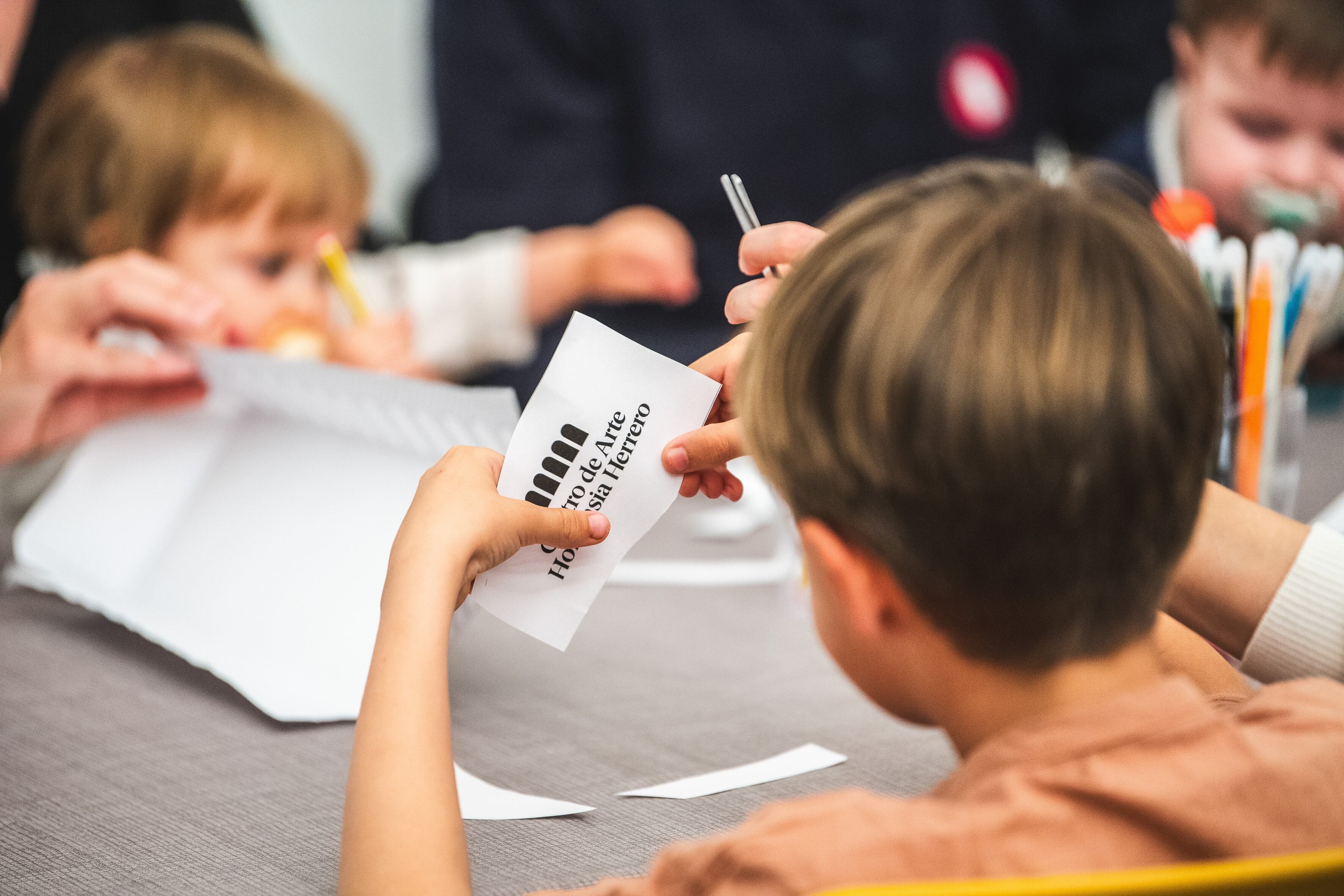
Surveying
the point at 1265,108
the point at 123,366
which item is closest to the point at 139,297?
the point at 123,366

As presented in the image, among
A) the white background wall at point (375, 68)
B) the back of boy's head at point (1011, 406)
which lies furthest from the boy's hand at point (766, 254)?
the white background wall at point (375, 68)

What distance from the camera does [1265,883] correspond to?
0.27 m

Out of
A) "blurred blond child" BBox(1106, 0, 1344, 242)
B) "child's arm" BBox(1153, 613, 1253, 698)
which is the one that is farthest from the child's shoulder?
"blurred blond child" BBox(1106, 0, 1344, 242)

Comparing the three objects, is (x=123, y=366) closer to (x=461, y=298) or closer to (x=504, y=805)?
(x=504, y=805)

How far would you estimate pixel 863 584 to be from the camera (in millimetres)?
368

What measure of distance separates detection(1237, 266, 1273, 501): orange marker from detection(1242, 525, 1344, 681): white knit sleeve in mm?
193

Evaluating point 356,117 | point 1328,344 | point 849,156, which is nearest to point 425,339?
point 849,156

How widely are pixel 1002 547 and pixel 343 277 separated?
2.60 ft

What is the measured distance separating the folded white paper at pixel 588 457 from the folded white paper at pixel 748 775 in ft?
0.29

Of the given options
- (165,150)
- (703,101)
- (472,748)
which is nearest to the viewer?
(472,748)

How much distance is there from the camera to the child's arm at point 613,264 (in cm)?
115

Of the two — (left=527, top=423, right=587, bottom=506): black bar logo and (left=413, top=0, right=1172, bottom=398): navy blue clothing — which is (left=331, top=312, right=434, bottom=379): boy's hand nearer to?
(left=413, top=0, right=1172, bottom=398): navy blue clothing

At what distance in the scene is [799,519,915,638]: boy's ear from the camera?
0.37m

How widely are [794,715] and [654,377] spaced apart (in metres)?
A: 0.24
